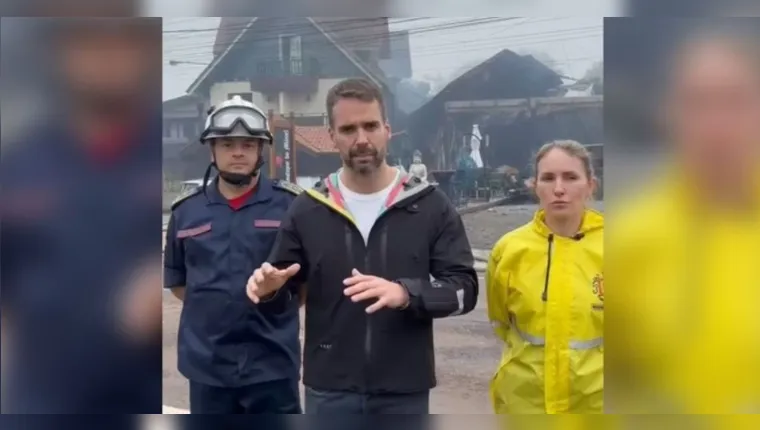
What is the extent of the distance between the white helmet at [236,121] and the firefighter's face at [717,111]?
0.88 metres

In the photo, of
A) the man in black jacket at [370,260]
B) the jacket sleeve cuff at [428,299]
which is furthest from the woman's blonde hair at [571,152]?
the jacket sleeve cuff at [428,299]

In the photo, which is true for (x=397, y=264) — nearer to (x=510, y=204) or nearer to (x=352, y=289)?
(x=352, y=289)

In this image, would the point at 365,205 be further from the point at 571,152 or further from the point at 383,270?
the point at 571,152

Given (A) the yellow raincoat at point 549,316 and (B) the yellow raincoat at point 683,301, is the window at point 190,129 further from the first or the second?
(B) the yellow raincoat at point 683,301

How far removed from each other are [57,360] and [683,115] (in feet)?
4.86

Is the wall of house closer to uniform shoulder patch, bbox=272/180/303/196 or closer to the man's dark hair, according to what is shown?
the man's dark hair

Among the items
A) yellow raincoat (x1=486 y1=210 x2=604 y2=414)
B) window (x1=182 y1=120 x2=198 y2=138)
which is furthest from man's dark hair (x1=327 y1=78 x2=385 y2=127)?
yellow raincoat (x1=486 y1=210 x2=604 y2=414)

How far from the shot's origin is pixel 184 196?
1.77 metres

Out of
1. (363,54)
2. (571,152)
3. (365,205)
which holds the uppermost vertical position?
(363,54)

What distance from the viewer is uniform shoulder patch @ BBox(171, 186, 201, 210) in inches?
69.8

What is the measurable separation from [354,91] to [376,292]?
1.43 ft

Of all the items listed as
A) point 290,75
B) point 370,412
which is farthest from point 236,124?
point 370,412

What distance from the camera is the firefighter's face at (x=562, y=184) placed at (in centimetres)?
173

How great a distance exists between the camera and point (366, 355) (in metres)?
1.76
